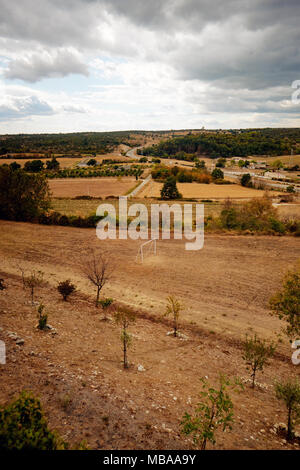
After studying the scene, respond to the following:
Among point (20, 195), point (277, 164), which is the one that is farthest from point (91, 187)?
point (277, 164)

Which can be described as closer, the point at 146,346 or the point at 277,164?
the point at 146,346

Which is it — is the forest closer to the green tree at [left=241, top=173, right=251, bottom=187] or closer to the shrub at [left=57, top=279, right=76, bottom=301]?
the green tree at [left=241, top=173, right=251, bottom=187]

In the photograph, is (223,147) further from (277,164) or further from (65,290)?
(65,290)

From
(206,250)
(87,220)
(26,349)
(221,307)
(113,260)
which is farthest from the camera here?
(87,220)

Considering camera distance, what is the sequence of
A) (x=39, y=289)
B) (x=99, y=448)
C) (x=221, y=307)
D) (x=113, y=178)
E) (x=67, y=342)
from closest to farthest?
(x=99, y=448) → (x=67, y=342) → (x=221, y=307) → (x=39, y=289) → (x=113, y=178)

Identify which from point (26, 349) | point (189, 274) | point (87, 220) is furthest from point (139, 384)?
point (87, 220)
